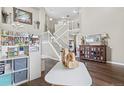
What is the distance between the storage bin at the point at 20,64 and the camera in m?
2.00

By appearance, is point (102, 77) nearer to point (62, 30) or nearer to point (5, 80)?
point (62, 30)

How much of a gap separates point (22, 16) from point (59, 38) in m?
0.68

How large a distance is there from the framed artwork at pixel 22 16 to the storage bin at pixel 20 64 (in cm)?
70

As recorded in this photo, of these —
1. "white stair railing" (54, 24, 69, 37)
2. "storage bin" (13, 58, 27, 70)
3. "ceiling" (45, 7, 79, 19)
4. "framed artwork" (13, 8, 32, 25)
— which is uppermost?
"ceiling" (45, 7, 79, 19)

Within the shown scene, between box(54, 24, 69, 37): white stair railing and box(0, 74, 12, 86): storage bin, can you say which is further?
box(54, 24, 69, 37): white stair railing

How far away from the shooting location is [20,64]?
213cm

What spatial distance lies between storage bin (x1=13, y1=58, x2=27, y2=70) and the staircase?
0.60 meters

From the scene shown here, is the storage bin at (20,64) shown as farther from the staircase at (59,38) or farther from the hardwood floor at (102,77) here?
the staircase at (59,38)

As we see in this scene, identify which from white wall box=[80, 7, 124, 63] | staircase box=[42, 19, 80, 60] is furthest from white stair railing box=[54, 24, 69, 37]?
white wall box=[80, 7, 124, 63]

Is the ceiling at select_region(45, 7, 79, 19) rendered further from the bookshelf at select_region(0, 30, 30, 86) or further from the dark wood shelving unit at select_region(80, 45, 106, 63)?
the dark wood shelving unit at select_region(80, 45, 106, 63)

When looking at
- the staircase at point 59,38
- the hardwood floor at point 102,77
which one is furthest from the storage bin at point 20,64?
the staircase at point 59,38

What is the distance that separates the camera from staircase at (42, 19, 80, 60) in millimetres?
1945

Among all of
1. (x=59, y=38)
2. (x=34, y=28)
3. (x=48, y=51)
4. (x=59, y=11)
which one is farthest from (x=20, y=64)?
(x=59, y=11)
